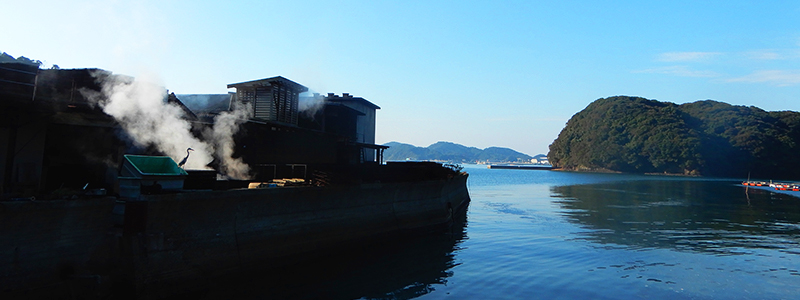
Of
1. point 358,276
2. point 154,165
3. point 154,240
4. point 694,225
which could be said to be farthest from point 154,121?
point 694,225

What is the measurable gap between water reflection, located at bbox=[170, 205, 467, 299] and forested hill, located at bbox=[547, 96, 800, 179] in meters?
155

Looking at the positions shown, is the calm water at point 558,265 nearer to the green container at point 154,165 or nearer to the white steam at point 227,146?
the green container at point 154,165

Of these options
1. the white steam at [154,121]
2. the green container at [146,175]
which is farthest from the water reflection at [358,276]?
the white steam at [154,121]

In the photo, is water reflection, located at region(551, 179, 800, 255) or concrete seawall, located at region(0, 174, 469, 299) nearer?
concrete seawall, located at region(0, 174, 469, 299)

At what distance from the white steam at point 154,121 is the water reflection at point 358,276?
27.9 feet

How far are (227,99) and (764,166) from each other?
16612 cm

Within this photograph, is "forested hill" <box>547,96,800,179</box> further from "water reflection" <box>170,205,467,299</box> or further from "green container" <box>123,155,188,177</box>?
"green container" <box>123,155,188,177</box>

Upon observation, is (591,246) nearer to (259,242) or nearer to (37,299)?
(259,242)

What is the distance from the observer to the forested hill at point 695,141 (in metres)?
141

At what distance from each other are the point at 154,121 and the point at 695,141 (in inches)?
6515

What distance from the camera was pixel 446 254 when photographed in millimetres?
21062

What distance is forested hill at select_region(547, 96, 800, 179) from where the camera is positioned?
14100 centimetres

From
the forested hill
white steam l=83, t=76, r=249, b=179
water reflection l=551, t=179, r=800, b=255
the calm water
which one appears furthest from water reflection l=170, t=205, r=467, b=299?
the forested hill

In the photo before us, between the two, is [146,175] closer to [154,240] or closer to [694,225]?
[154,240]
